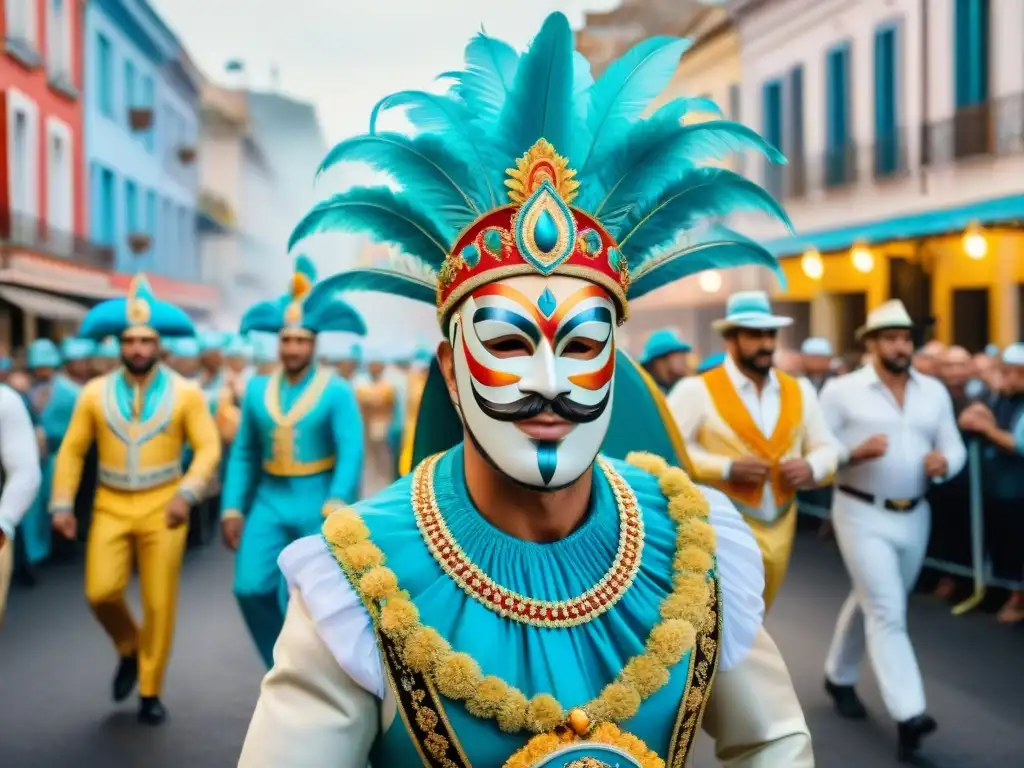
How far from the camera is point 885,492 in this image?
20.6ft

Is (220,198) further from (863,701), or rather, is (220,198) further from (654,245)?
(654,245)

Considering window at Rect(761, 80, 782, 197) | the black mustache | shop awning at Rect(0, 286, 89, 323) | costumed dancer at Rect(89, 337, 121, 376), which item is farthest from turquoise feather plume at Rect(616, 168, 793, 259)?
window at Rect(761, 80, 782, 197)

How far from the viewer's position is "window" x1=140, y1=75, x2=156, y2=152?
28.5m

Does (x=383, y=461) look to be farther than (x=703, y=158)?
Yes

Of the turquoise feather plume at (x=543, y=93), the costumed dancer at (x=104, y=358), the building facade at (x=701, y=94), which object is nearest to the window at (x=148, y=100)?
the building facade at (x=701, y=94)

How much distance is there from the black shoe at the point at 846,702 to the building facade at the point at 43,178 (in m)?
13.2

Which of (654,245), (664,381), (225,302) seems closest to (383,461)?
(664,381)

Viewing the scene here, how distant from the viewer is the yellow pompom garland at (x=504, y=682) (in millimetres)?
2271

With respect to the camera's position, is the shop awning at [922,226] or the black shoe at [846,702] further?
the shop awning at [922,226]

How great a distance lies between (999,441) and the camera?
8375 mm

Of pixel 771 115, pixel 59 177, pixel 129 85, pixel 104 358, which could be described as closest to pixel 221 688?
pixel 104 358

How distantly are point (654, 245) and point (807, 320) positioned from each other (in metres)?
18.2

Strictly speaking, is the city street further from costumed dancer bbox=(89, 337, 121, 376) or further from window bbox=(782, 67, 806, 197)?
window bbox=(782, 67, 806, 197)

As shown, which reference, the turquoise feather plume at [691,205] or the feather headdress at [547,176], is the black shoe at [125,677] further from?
the turquoise feather plume at [691,205]
